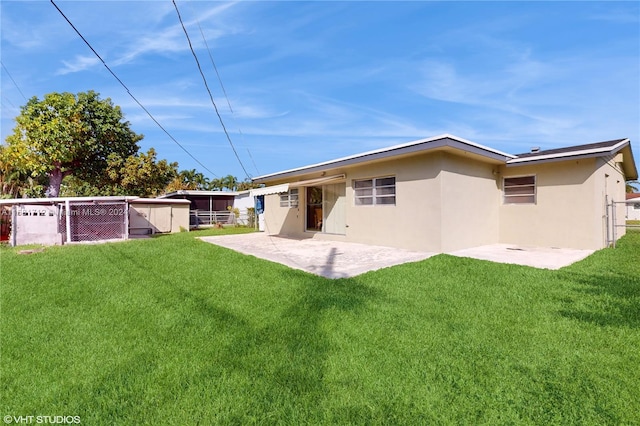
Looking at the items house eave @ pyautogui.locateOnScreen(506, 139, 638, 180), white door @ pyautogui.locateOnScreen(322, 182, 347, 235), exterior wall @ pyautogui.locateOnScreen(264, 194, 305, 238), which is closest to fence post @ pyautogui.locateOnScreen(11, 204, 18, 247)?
exterior wall @ pyautogui.locateOnScreen(264, 194, 305, 238)

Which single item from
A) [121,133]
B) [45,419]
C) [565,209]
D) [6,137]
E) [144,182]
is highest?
[121,133]

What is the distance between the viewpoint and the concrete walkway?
27.6ft

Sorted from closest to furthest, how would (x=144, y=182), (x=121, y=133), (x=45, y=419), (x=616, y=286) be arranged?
(x=45, y=419)
(x=616, y=286)
(x=121, y=133)
(x=144, y=182)

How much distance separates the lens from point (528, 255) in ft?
33.1

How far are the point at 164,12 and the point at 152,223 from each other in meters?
18.4

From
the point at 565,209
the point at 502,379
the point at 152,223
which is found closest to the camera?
the point at 502,379

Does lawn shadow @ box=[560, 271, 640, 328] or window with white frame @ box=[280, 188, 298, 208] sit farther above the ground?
window with white frame @ box=[280, 188, 298, 208]

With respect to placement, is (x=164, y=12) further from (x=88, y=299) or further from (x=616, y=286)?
(x=616, y=286)

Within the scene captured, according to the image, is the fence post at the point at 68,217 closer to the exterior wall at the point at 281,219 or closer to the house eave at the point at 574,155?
the exterior wall at the point at 281,219

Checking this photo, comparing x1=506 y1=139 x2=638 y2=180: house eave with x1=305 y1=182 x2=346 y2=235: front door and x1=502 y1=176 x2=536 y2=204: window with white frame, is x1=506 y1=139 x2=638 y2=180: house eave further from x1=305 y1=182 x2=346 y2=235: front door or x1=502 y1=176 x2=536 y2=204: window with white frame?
x1=305 y1=182 x2=346 y2=235: front door

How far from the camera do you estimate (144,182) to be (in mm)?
28844

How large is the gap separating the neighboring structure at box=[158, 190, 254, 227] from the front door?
506 inches

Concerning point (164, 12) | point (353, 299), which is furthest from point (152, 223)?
point (353, 299)

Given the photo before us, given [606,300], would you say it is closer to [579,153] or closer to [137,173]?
[579,153]
